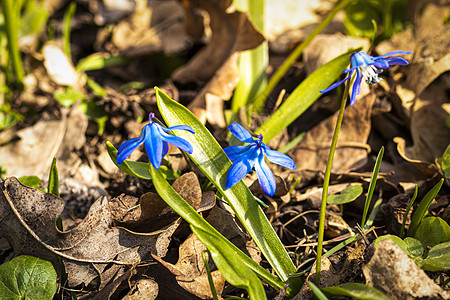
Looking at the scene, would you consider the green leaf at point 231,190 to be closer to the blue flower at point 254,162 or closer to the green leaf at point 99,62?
the blue flower at point 254,162

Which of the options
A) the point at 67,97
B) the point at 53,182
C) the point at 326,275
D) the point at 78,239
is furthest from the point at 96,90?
the point at 326,275

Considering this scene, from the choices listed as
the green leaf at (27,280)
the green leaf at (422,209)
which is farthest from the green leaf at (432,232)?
the green leaf at (27,280)

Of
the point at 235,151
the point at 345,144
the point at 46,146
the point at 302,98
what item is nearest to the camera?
the point at 235,151

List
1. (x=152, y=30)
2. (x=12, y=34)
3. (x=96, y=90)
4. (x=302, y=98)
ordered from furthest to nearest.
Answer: (x=152, y=30), (x=96, y=90), (x=12, y=34), (x=302, y=98)

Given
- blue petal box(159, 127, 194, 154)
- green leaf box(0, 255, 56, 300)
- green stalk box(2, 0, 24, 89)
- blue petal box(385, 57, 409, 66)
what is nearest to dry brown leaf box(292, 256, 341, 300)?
blue petal box(159, 127, 194, 154)

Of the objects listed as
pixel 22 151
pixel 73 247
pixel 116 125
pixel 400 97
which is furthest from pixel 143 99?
pixel 400 97

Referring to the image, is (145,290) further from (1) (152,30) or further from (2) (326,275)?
(1) (152,30)
